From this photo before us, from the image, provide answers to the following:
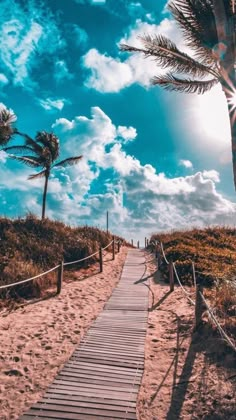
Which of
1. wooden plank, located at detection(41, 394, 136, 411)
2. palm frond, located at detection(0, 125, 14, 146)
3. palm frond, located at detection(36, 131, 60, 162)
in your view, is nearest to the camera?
wooden plank, located at detection(41, 394, 136, 411)

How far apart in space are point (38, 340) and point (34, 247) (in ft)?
28.3

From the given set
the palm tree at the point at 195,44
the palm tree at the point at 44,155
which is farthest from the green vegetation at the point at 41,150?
the palm tree at the point at 195,44

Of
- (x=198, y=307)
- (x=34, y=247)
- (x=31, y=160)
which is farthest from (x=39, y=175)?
(x=198, y=307)

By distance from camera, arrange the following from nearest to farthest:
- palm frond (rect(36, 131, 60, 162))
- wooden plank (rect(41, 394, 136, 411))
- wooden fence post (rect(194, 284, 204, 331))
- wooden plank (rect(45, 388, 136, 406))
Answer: wooden plank (rect(41, 394, 136, 411)) < wooden plank (rect(45, 388, 136, 406)) < wooden fence post (rect(194, 284, 204, 331)) < palm frond (rect(36, 131, 60, 162))

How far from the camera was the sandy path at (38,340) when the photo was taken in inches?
203

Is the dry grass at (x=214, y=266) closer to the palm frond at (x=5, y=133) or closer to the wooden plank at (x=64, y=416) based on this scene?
the wooden plank at (x=64, y=416)

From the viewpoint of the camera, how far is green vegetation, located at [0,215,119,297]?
1111cm

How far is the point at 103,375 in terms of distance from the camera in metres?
5.53

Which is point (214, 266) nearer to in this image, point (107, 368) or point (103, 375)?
point (107, 368)

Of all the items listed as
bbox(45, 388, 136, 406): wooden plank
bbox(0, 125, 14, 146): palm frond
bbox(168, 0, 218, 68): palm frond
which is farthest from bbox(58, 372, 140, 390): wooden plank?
bbox(0, 125, 14, 146): palm frond

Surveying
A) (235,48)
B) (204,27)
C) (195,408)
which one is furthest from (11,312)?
(204,27)

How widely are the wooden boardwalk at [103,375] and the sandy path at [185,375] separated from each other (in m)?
0.24

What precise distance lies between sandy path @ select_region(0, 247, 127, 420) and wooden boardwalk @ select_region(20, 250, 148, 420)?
0.27 metres

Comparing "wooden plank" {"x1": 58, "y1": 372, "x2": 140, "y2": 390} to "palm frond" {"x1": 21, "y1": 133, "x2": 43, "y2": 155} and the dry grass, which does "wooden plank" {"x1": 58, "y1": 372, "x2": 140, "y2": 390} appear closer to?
the dry grass
